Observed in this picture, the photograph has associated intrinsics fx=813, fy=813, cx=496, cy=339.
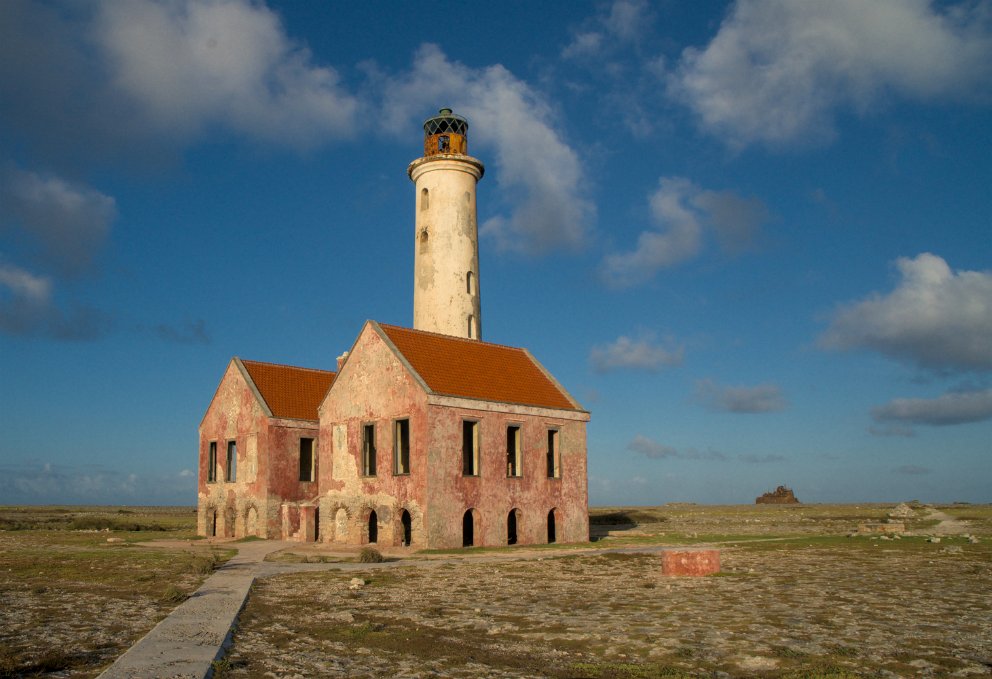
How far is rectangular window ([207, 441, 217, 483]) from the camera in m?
35.1

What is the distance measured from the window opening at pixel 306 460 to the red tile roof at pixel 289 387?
4.35 feet

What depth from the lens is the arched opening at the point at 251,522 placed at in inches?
1257

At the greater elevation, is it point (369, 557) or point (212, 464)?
point (212, 464)

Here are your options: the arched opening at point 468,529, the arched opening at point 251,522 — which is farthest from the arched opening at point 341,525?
the arched opening at point 251,522

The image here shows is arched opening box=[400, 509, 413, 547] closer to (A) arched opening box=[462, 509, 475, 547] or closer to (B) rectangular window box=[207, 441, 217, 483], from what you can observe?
(A) arched opening box=[462, 509, 475, 547]

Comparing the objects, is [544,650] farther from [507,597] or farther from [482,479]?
[482,479]

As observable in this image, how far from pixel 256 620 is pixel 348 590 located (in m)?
3.61

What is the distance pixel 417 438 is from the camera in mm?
25531

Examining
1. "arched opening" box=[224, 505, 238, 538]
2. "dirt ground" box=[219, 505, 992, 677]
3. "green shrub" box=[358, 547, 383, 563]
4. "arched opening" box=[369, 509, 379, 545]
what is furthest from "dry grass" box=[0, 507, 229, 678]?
"arched opening" box=[224, 505, 238, 538]

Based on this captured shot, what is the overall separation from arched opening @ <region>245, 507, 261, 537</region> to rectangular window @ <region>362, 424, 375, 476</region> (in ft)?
19.0

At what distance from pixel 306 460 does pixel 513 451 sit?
881cm

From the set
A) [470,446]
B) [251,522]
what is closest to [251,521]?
[251,522]

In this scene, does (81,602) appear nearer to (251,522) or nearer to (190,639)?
(190,639)

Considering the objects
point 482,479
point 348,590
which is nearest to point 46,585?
point 348,590
